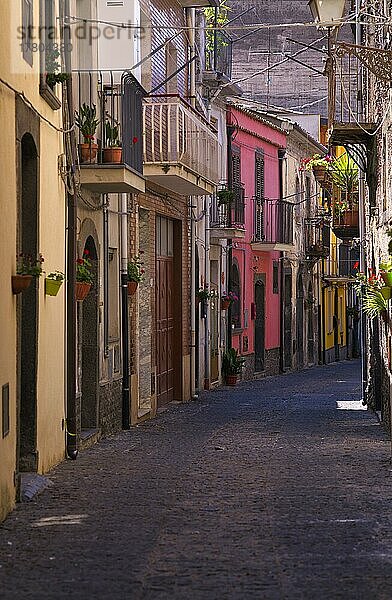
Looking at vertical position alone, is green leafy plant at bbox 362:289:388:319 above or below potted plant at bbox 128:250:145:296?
below

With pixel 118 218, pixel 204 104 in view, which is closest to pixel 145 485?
pixel 118 218

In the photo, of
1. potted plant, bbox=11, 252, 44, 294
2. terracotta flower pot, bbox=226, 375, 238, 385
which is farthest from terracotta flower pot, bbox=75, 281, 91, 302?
terracotta flower pot, bbox=226, 375, 238, 385

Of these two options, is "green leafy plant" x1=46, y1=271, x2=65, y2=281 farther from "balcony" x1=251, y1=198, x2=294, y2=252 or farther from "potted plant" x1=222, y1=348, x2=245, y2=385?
"balcony" x1=251, y1=198, x2=294, y2=252

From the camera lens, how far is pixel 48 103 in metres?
12.2

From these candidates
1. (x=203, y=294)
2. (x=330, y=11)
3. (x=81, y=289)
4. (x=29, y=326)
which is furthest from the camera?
(x=203, y=294)

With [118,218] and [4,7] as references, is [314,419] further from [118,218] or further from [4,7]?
[4,7]

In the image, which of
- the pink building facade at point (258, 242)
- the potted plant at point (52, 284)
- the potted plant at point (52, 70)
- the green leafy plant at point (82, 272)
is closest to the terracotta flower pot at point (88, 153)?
the green leafy plant at point (82, 272)

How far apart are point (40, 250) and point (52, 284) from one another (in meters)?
0.45

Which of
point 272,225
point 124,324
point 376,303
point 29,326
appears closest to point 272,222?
point 272,225

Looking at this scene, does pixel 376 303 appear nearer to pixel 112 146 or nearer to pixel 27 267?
pixel 112 146

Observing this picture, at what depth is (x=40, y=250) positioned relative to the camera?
38.9ft

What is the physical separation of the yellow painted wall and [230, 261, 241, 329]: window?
1800 cm

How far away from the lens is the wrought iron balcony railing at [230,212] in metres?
27.7

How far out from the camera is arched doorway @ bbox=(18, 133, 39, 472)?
11469mm
